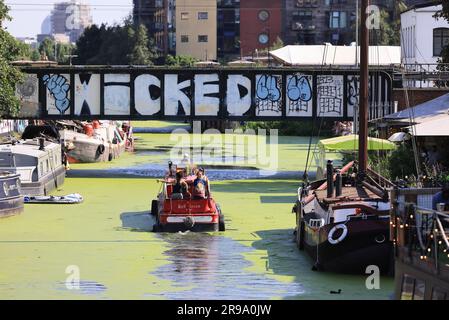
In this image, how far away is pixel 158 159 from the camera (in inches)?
2618

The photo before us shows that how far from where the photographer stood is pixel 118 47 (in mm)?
137625

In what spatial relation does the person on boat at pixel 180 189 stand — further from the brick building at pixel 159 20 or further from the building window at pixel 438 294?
the brick building at pixel 159 20

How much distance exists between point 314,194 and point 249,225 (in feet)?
17.4

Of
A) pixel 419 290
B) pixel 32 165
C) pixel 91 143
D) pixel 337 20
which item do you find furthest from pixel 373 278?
pixel 337 20

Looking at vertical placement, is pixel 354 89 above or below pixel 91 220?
above

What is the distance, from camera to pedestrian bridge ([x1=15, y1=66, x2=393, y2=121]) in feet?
187

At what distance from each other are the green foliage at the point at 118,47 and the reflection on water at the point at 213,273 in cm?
9731

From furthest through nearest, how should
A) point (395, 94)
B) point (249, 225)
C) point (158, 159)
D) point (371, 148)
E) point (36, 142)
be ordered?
point (158, 159) → point (395, 94) → point (36, 142) → point (371, 148) → point (249, 225)

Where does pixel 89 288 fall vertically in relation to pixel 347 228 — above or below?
below

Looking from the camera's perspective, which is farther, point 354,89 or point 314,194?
point 354,89

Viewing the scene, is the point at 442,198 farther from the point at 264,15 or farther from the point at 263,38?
the point at 263,38

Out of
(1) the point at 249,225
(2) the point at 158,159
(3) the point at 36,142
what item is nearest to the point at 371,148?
(1) the point at 249,225

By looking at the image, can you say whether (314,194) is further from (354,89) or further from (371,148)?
(354,89)

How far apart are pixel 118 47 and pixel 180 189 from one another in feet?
335
